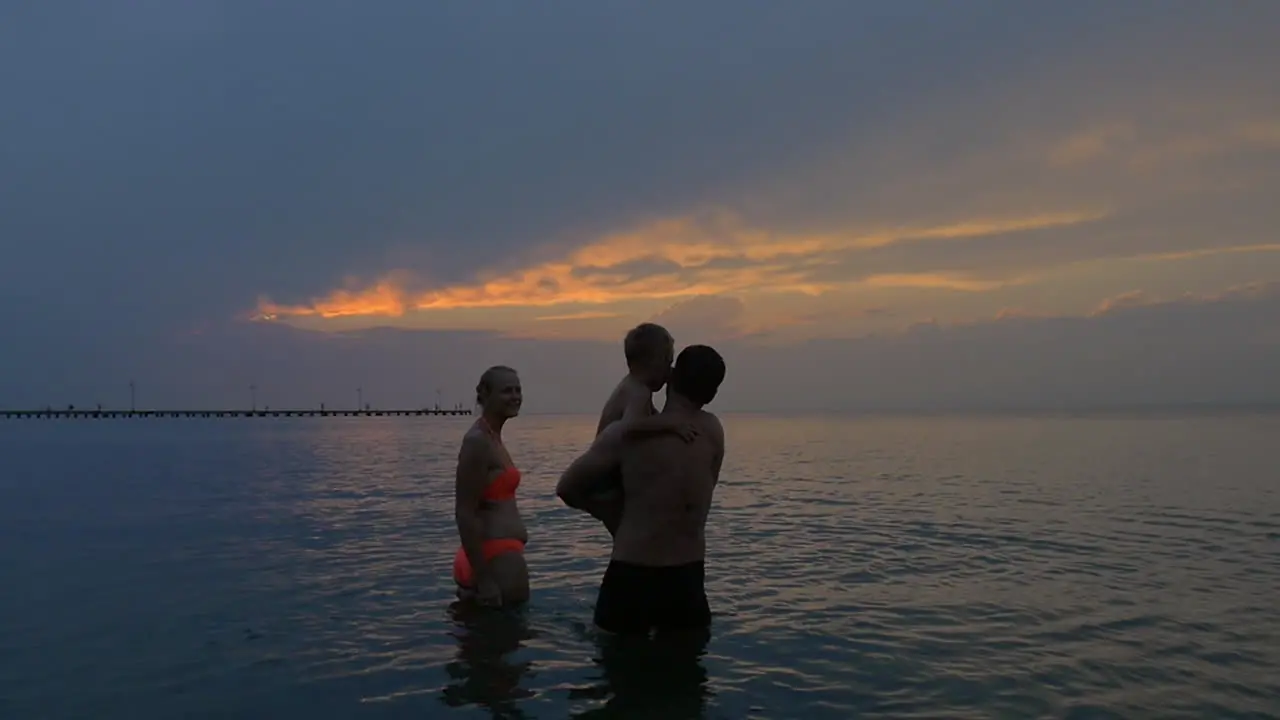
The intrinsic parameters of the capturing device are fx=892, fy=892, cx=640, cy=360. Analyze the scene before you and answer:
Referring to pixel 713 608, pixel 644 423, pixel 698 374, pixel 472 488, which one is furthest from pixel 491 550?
pixel 698 374

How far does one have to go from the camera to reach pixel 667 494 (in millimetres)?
6445

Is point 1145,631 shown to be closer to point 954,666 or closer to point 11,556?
point 954,666

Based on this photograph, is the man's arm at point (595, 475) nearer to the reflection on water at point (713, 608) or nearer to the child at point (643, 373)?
the child at point (643, 373)

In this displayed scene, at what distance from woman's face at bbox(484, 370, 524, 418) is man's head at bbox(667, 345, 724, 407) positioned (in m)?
2.26

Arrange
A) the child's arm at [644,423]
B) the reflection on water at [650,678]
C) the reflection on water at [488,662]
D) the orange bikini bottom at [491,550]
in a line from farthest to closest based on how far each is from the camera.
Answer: the orange bikini bottom at [491,550], the reflection on water at [488,662], the child's arm at [644,423], the reflection on water at [650,678]

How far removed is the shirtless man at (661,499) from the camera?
6387 millimetres

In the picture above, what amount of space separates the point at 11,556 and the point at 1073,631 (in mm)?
14878

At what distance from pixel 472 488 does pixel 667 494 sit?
2285 millimetres

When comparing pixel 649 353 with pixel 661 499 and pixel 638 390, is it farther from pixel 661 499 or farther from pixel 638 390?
pixel 661 499

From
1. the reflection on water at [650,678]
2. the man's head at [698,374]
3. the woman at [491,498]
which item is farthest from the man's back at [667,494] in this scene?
the woman at [491,498]

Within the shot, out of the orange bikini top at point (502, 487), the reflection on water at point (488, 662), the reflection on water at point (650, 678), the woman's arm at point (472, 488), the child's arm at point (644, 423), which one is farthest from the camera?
the orange bikini top at point (502, 487)

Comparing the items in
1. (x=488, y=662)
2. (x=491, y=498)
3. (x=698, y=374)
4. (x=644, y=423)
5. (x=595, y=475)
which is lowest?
(x=488, y=662)

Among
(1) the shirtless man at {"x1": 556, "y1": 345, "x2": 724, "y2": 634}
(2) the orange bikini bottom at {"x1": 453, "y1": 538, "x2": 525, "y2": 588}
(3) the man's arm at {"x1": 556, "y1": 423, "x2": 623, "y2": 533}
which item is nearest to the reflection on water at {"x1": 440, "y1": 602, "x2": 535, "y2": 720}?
(2) the orange bikini bottom at {"x1": 453, "y1": 538, "x2": 525, "y2": 588}

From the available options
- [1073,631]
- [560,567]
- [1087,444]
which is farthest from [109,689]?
[1087,444]
